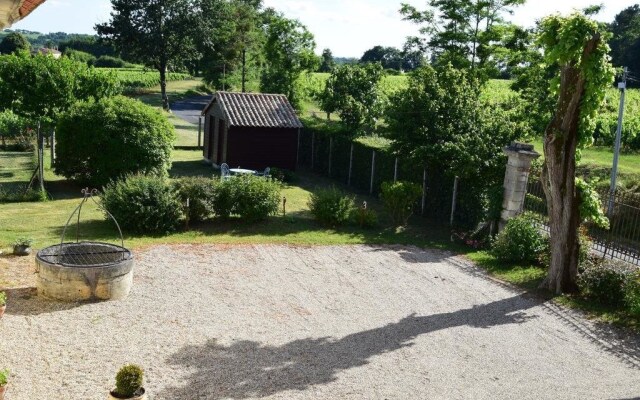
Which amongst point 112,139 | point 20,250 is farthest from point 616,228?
point 112,139

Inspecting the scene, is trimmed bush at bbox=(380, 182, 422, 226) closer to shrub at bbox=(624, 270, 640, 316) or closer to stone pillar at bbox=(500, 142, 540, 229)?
stone pillar at bbox=(500, 142, 540, 229)

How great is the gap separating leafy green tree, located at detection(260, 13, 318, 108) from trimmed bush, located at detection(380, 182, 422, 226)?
22.8m

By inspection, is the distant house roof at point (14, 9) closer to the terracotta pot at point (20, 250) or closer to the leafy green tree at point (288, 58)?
the terracotta pot at point (20, 250)

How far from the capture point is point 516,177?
17.4 meters

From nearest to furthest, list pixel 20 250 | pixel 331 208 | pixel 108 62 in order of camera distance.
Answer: pixel 20 250, pixel 331 208, pixel 108 62

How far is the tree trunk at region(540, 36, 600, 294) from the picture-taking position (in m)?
13.7

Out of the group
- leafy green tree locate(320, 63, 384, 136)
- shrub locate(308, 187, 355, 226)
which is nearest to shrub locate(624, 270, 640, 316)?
→ shrub locate(308, 187, 355, 226)

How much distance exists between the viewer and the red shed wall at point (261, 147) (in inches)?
1049

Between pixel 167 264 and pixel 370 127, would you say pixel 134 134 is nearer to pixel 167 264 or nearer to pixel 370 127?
pixel 167 264

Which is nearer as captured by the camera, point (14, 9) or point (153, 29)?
point (14, 9)

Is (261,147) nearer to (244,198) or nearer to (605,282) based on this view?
(244,198)

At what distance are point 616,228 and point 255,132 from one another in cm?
1455

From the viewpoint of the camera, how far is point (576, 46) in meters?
13.0

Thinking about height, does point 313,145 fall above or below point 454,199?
above
